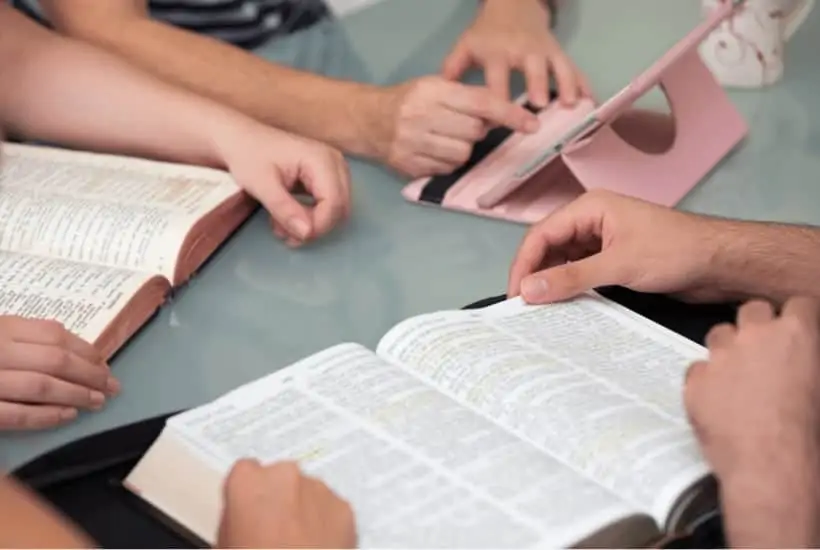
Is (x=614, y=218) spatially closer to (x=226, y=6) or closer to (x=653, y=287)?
(x=653, y=287)

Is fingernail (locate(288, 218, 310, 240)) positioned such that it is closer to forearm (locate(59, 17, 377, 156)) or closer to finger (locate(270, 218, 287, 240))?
finger (locate(270, 218, 287, 240))

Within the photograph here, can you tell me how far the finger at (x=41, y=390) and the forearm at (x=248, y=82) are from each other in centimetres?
43

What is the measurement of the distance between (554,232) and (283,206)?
23 centimetres

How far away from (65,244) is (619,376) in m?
0.45

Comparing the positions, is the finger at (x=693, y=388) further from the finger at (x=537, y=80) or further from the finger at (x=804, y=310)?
the finger at (x=537, y=80)

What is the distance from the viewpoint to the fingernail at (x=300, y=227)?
3.17 feet

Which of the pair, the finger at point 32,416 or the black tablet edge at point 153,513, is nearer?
the black tablet edge at point 153,513

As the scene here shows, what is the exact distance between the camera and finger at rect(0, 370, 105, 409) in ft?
2.52

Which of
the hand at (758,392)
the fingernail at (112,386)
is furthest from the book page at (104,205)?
the hand at (758,392)

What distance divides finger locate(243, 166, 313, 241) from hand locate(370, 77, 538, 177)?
138mm

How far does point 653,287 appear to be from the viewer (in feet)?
2.82

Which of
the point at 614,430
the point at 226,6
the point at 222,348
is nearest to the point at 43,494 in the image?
the point at 222,348

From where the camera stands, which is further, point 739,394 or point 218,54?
point 218,54

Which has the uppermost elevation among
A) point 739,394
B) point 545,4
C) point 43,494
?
point 545,4
